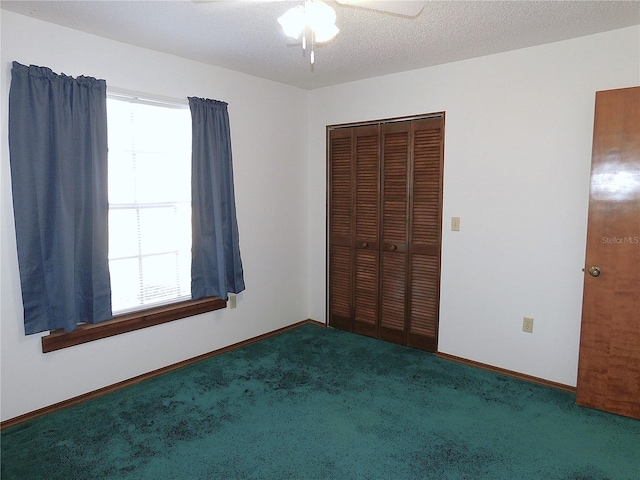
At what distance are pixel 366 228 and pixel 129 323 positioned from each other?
2.16 m

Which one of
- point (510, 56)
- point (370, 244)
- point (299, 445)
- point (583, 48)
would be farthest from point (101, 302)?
point (583, 48)

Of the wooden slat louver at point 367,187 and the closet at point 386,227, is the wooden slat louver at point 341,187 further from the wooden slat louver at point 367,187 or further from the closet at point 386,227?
the wooden slat louver at point 367,187

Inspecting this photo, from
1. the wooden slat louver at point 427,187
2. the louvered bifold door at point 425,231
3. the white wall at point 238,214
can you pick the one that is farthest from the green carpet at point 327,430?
the wooden slat louver at point 427,187

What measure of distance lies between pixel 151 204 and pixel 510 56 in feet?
9.26

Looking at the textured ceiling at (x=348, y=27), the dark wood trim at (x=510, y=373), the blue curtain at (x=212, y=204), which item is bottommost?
the dark wood trim at (x=510, y=373)

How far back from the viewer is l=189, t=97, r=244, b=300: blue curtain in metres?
3.22

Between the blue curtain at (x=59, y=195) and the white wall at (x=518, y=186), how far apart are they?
236 cm

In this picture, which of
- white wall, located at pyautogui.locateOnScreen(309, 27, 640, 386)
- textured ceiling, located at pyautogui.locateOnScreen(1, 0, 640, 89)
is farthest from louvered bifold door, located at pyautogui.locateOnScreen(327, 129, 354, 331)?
textured ceiling, located at pyautogui.locateOnScreen(1, 0, 640, 89)

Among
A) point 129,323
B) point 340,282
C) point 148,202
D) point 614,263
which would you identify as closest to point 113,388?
point 129,323

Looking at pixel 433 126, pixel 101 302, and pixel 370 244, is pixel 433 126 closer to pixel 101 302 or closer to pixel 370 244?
pixel 370 244

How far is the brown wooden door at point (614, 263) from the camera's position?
2.48 m

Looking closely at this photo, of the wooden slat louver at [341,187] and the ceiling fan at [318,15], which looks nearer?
the ceiling fan at [318,15]

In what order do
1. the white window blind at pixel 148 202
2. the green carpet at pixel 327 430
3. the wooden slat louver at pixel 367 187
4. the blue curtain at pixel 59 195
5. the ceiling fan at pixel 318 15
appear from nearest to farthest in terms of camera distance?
1. the ceiling fan at pixel 318 15
2. the green carpet at pixel 327 430
3. the blue curtain at pixel 59 195
4. the white window blind at pixel 148 202
5. the wooden slat louver at pixel 367 187

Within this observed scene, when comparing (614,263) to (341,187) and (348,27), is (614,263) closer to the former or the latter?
(348,27)
